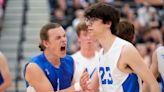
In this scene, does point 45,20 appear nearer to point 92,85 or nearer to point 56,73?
point 56,73

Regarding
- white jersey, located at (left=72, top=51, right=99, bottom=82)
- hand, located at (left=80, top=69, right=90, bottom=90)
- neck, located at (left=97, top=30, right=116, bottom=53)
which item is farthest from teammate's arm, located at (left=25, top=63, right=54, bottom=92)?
white jersey, located at (left=72, top=51, right=99, bottom=82)

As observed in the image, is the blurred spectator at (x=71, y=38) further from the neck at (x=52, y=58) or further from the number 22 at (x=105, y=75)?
the number 22 at (x=105, y=75)

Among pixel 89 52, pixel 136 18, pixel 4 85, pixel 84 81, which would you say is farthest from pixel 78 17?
pixel 84 81

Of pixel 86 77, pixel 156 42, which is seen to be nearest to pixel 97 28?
pixel 86 77

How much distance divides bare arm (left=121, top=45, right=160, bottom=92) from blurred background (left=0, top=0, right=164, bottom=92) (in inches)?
300

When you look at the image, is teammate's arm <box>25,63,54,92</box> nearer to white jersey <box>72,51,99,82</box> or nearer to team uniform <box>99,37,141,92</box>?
team uniform <box>99,37,141,92</box>

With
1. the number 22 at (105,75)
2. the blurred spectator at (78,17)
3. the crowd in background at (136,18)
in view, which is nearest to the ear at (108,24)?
the number 22 at (105,75)

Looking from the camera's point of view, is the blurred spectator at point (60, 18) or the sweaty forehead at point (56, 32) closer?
the sweaty forehead at point (56, 32)

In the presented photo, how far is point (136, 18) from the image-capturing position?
1563 cm

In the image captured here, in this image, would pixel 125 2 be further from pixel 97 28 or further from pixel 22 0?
pixel 97 28

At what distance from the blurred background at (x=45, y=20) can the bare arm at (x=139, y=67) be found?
7610 millimetres

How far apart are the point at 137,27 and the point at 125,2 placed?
85.9 inches

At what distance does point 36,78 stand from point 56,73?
291 millimetres

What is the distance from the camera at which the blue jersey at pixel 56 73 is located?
6.80 meters
